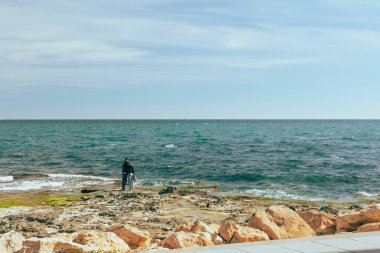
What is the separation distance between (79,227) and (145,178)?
769 inches

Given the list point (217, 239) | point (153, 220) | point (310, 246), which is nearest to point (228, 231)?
point (217, 239)

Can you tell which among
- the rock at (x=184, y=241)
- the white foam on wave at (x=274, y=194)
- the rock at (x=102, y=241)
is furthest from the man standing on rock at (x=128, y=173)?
the rock at (x=184, y=241)

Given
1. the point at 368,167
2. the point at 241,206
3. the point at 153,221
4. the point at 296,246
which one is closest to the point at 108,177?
the point at 241,206

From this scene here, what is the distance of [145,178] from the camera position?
1420 inches

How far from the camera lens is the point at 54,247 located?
985 centimetres

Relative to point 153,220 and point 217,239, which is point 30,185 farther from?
point 217,239

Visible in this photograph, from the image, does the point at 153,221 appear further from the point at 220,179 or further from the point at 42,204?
the point at 220,179

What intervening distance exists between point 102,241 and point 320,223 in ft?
23.2

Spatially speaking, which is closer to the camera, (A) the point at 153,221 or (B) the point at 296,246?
(B) the point at 296,246

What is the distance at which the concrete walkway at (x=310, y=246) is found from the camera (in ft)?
30.5

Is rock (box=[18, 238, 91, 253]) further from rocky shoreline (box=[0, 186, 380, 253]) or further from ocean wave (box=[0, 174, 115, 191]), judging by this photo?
ocean wave (box=[0, 174, 115, 191])

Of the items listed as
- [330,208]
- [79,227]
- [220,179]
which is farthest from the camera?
[220,179]

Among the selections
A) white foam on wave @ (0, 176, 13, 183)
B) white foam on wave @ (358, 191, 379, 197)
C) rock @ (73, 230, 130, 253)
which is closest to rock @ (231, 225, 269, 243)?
rock @ (73, 230, 130, 253)

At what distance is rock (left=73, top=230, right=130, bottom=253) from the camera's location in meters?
10.3
